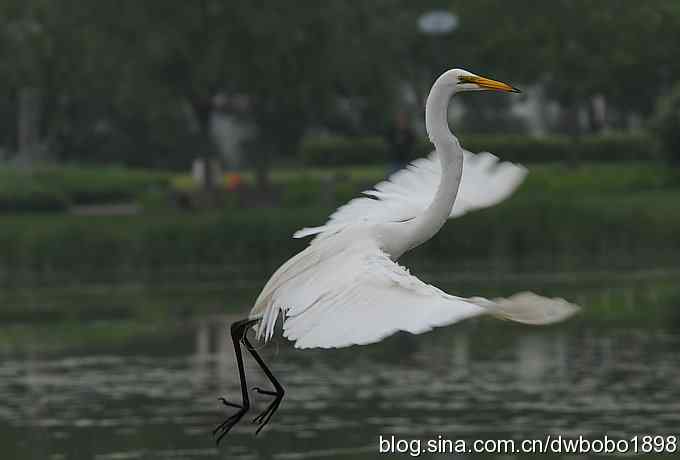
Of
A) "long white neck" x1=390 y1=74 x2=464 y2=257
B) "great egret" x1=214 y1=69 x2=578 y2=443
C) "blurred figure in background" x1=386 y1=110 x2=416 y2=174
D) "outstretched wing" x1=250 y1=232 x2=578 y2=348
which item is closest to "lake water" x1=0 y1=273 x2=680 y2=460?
"great egret" x1=214 y1=69 x2=578 y2=443

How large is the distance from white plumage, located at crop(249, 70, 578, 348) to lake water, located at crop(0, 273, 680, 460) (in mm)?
4112

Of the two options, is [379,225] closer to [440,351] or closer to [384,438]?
[384,438]

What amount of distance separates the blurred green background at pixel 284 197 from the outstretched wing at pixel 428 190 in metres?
4.02

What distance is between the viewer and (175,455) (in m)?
16.6

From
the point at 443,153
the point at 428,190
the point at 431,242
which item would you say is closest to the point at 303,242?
→ the point at 431,242

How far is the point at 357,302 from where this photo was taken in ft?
31.7

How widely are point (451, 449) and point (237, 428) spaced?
9.18 feet

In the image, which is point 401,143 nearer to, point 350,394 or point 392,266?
point 350,394

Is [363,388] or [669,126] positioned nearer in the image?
[363,388]

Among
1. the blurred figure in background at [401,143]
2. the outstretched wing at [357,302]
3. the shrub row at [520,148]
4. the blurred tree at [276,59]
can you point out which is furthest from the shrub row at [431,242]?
the outstretched wing at [357,302]

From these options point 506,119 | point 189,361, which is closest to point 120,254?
point 189,361

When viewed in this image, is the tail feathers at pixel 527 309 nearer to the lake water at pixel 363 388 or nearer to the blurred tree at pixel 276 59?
the lake water at pixel 363 388

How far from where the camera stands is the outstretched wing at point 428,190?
1241 cm

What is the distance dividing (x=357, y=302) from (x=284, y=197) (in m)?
30.9
